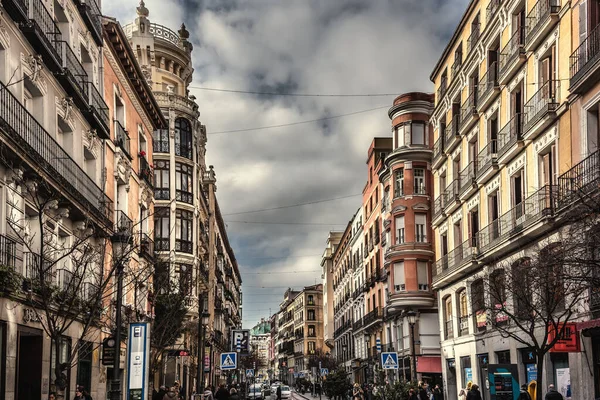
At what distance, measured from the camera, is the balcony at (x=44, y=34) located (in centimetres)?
1992

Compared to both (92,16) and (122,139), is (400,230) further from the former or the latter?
(92,16)

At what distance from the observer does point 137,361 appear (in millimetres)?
19406

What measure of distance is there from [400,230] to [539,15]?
82.6 ft

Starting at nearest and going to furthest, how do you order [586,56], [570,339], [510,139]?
[570,339]
[586,56]
[510,139]

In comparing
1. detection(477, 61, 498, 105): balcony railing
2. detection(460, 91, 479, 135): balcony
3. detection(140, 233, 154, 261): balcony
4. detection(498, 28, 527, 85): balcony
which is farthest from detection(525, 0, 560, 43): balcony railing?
detection(140, 233, 154, 261): balcony

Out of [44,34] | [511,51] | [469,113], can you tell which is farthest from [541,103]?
[44,34]

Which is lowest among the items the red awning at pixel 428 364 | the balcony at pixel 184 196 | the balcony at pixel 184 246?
the red awning at pixel 428 364

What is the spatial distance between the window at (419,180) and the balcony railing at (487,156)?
1589cm

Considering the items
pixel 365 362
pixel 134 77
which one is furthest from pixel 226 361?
pixel 365 362

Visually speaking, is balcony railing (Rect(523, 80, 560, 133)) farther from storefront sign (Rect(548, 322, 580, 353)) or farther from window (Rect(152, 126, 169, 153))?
window (Rect(152, 126, 169, 153))

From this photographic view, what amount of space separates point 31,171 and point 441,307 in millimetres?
26904

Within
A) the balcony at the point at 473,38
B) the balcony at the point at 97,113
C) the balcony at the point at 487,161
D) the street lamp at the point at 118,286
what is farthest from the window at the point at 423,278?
the street lamp at the point at 118,286

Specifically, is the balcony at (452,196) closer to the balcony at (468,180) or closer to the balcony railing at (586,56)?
the balcony at (468,180)

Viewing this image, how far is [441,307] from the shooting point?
41.4 meters
